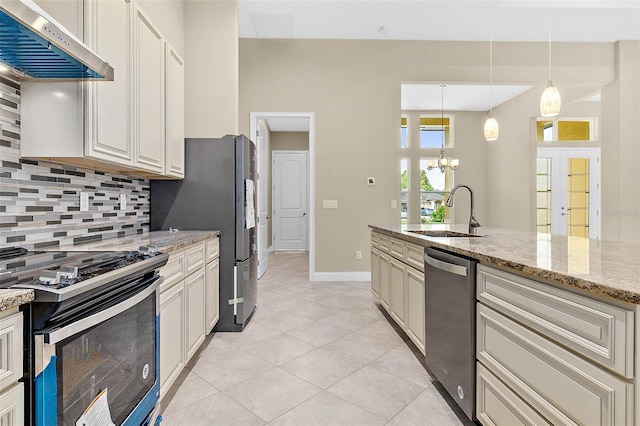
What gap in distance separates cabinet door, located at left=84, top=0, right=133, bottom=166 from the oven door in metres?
0.75

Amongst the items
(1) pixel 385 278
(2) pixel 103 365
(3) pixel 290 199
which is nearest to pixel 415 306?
(1) pixel 385 278

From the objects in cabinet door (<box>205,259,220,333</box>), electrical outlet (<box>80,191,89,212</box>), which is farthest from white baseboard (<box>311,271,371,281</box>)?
electrical outlet (<box>80,191,89,212</box>)

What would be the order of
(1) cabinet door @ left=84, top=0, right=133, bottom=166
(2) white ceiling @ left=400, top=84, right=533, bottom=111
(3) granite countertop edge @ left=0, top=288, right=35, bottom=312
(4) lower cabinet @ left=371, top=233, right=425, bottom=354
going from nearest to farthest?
(3) granite countertop edge @ left=0, top=288, right=35, bottom=312
(1) cabinet door @ left=84, top=0, right=133, bottom=166
(4) lower cabinet @ left=371, top=233, right=425, bottom=354
(2) white ceiling @ left=400, top=84, right=533, bottom=111

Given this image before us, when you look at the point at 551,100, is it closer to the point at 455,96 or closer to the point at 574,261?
the point at 574,261

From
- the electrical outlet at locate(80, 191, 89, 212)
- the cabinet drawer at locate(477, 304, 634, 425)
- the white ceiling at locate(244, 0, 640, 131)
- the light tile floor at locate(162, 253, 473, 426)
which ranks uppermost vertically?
the white ceiling at locate(244, 0, 640, 131)

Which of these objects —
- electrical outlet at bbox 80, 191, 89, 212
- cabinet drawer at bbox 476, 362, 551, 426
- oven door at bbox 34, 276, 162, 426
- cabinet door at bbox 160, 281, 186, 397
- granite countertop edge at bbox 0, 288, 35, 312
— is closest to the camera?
granite countertop edge at bbox 0, 288, 35, 312

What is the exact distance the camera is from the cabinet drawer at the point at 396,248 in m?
2.52

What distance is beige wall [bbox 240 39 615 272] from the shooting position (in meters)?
4.61

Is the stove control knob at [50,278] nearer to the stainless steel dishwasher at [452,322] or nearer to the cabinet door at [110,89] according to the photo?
the cabinet door at [110,89]

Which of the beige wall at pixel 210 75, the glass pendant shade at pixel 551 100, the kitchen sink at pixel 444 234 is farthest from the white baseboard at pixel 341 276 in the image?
the glass pendant shade at pixel 551 100

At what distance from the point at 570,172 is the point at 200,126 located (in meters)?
7.28

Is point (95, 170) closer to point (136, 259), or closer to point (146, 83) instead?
point (146, 83)

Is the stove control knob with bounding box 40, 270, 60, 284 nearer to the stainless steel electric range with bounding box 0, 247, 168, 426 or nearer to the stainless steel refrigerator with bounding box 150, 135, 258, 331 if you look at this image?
the stainless steel electric range with bounding box 0, 247, 168, 426

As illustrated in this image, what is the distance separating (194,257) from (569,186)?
762 cm
